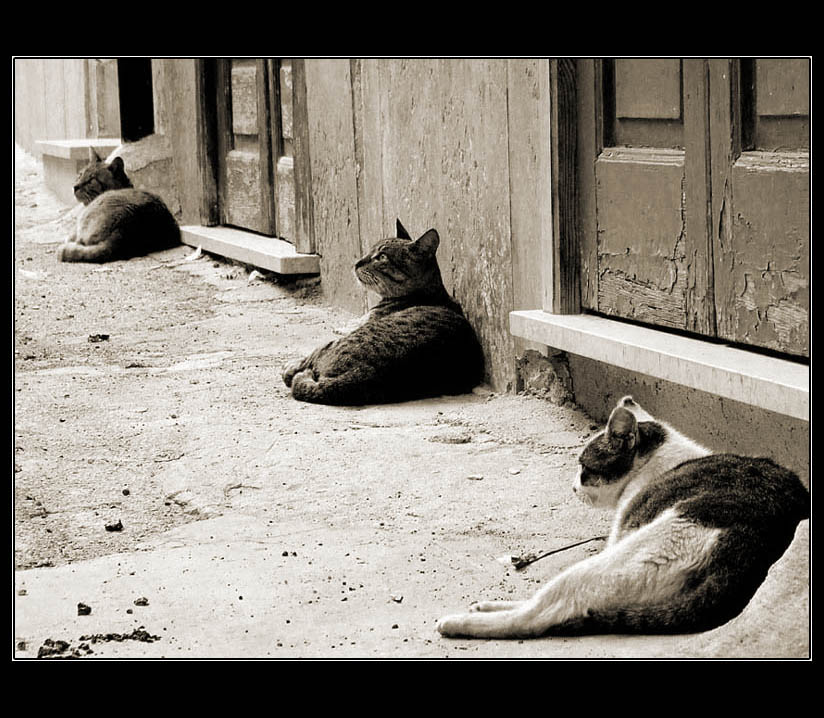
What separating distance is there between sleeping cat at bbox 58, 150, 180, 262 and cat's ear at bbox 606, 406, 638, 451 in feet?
24.2

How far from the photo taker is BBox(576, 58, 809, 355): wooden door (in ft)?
12.1

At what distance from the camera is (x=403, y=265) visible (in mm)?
5922

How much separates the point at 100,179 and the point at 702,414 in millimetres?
7667

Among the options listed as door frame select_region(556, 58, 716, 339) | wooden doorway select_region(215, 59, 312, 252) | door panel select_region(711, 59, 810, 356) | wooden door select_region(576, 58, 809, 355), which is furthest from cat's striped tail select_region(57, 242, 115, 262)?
door panel select_region(711, 59, 810, 356)

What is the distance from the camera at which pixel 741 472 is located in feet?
9.63

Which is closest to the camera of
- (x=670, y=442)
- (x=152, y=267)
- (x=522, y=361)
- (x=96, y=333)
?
(x=670, y=442)

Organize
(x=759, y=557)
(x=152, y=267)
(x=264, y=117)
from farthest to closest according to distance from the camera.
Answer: (x=152, y=267) < (x=264, y=117) < (x=759, y=557)

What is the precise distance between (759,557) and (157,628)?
1.45 meters

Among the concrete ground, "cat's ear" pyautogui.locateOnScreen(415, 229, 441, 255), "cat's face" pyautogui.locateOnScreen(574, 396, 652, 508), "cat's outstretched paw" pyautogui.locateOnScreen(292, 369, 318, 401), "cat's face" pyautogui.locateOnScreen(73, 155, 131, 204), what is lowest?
the concrete ground

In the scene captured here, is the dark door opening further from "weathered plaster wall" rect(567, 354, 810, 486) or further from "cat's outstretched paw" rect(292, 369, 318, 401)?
"weathered plaster wall" rect(567, 354, 810, 486)

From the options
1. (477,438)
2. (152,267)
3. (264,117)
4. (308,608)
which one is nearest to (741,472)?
(308,608)

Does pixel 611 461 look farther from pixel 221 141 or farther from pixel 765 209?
pixel 221 141

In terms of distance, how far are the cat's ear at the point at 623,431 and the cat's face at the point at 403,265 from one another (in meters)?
2.77

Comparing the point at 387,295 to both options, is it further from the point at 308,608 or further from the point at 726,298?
the point at 308,608
